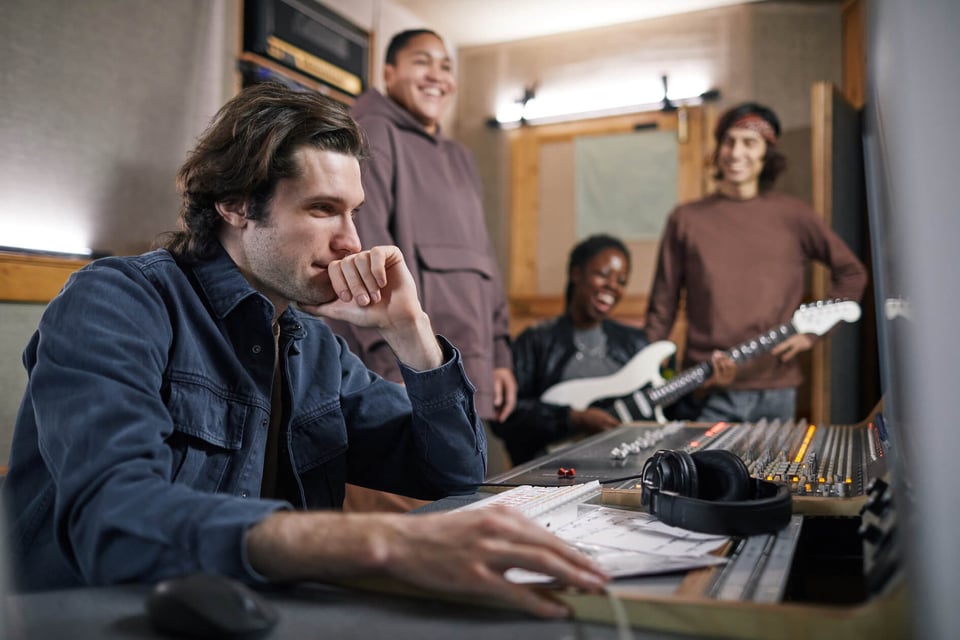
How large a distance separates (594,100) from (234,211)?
3259 millimetres

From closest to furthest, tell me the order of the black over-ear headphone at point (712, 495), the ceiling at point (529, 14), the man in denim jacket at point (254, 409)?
the man in denim jacket at point (254, 409)
the black over-ear headphone at point (712, 495)
the ceiling at point (529, 14)

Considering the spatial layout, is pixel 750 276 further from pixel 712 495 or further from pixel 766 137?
pixel 712 495

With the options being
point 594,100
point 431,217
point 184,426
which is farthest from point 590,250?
point 184,426

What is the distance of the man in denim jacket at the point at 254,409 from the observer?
629 millimetres

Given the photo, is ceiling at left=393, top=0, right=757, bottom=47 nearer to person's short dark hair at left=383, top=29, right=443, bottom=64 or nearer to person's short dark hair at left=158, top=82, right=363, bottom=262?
person's short dark hair at left=383, top=29, right=443, bottom=64

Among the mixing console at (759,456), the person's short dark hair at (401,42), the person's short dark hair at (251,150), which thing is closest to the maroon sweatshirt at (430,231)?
the person's short dark hair at (401,42)

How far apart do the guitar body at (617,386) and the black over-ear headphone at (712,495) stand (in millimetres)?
2060

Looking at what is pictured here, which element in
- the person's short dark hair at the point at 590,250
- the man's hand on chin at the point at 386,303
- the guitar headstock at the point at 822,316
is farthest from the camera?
the person's short dark hair at the point at 590,250

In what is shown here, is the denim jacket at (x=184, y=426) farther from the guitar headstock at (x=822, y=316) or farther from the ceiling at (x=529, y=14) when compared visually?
the ceiling at (x=529, y=14)

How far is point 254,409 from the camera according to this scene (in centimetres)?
104

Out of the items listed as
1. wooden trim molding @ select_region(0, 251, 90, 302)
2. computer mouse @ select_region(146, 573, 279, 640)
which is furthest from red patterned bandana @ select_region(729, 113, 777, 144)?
computer mouse @ select_region(146, 573, 279, 640)

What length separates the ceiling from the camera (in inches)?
151

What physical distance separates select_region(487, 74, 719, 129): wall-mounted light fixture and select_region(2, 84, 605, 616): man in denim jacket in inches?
119

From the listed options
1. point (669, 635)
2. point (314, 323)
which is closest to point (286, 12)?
point (314, 323)
